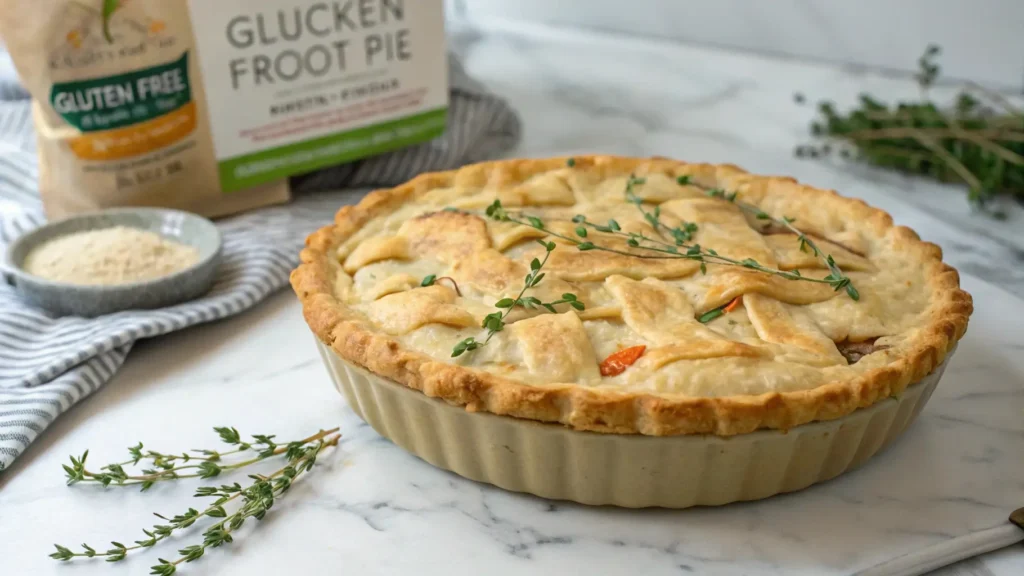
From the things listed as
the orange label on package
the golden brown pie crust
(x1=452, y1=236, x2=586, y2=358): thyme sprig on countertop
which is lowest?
the golden brown pie crust

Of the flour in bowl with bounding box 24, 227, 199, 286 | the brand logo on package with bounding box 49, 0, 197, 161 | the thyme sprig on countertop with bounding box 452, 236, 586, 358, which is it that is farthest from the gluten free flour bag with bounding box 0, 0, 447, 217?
the thyme sprig on countertop with bounding box 452, 236, 586, 358

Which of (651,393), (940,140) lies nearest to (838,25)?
(940,140)

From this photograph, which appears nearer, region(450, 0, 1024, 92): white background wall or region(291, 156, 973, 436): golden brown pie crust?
region(291, 156, 973, 436): golden brown pie crust

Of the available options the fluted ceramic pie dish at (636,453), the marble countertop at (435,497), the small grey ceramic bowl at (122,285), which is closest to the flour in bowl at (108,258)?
the small grey ceramic bowl at (122,285)

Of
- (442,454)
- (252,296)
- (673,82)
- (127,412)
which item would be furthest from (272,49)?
(673,82)

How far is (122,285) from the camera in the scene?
2.01 meters

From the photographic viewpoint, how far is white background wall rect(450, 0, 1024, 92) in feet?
10.1

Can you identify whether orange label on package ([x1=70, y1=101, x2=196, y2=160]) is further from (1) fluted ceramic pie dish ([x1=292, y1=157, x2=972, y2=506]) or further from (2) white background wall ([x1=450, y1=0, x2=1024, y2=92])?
(2) white background wall ([x1=450, y1=0, x2=1024, y2=92])

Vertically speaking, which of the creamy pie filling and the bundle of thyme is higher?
the creamy pie filling

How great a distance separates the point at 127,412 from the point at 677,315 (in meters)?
1.03

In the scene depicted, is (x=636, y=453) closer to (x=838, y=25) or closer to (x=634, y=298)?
(x=634, y=298)

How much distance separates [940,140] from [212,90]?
200 centimetres

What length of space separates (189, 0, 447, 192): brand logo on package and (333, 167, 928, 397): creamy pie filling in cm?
63

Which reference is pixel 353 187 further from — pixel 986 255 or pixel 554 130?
pixel 986 255
